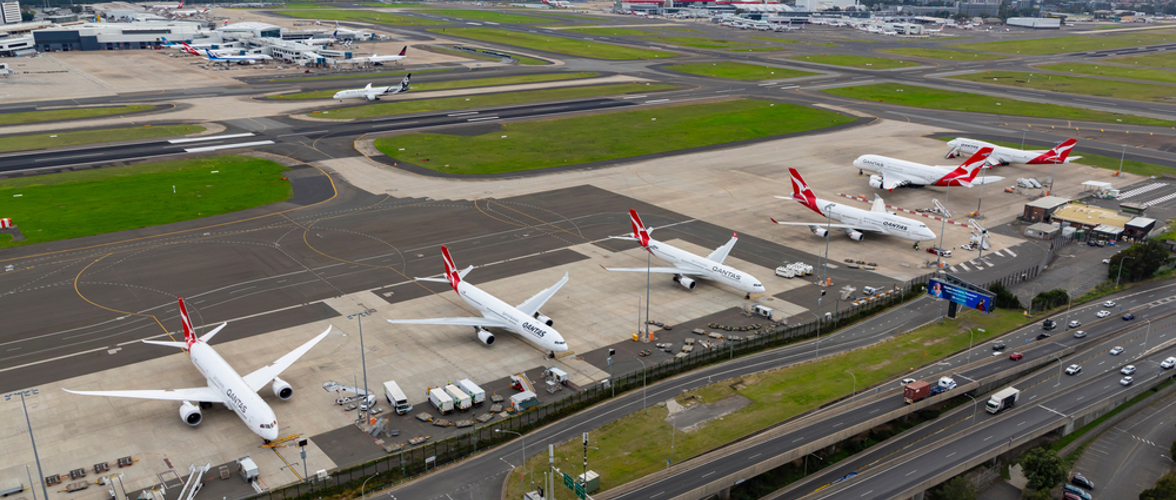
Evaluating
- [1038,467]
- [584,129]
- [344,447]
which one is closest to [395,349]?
[344,447]

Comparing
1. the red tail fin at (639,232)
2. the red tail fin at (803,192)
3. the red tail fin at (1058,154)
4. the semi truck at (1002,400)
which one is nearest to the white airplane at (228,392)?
the red tail fin at (639,232)

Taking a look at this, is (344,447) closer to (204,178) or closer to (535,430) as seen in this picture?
(535,430)

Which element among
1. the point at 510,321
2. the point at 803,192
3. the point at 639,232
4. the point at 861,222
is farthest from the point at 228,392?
the point at 803,192

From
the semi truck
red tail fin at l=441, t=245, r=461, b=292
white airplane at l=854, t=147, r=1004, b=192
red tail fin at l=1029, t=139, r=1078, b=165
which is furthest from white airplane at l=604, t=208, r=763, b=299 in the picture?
red tail fin at l=1029, t=139, r=1078, b=165

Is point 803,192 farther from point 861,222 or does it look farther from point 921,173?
point 921,173

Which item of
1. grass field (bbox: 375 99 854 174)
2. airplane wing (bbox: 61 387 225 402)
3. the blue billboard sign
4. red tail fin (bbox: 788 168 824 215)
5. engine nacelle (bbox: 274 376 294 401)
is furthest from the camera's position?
grass field (bbox: 375 99 854 174)

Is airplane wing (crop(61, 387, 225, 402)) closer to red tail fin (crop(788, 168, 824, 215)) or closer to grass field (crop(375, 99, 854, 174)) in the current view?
red tail fin (crop(788, 168, 824, 215))
